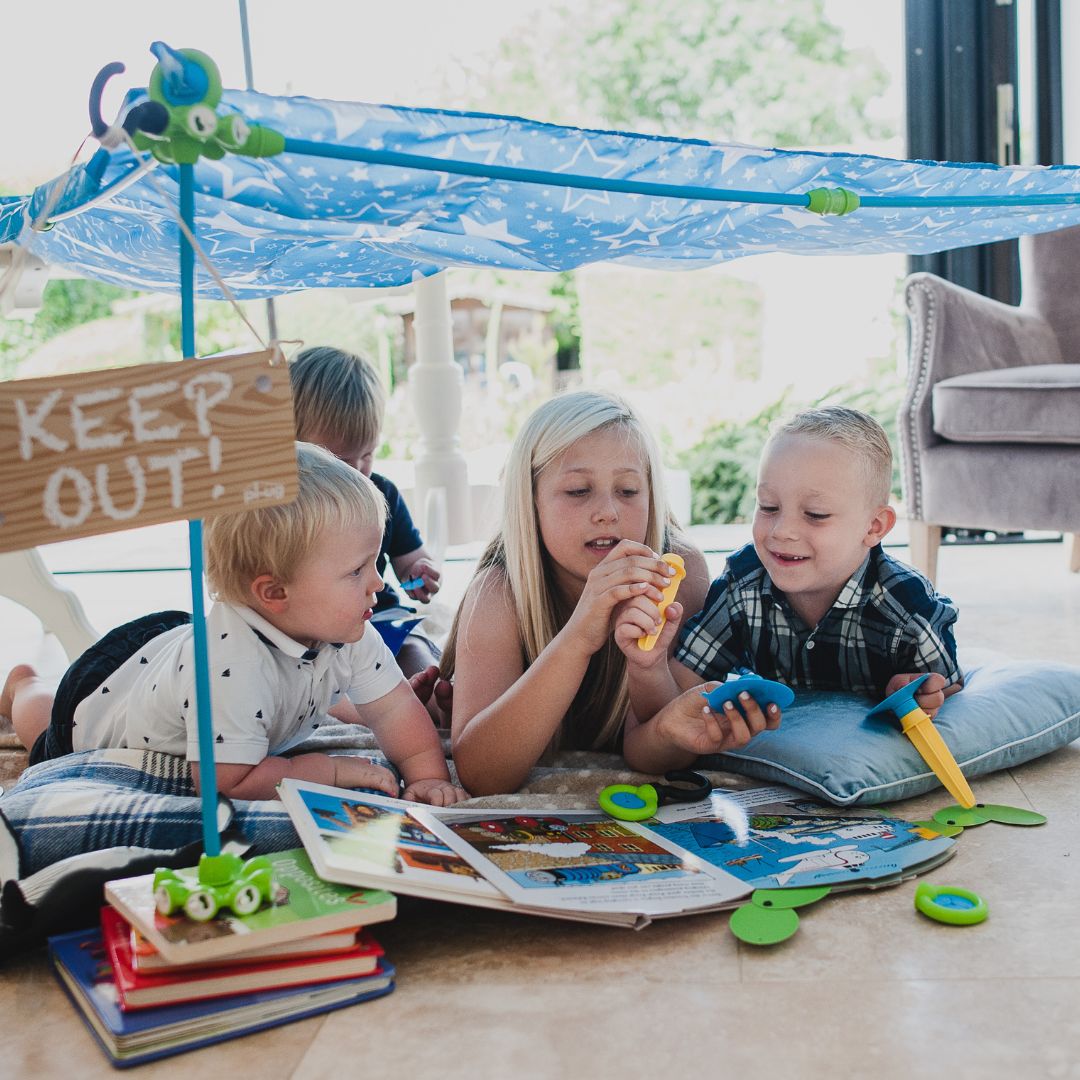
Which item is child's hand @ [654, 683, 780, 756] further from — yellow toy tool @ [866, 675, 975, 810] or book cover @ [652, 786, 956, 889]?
yellow toy tool @ [866, 675, 975, 810]

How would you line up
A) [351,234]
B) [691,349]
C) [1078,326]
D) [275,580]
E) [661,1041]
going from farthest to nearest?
1. [691,349]
2. [1078,326]
3. [351,234]
4. [275,580]
5. [661,1041]

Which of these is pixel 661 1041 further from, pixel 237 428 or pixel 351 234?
pixel 351 234

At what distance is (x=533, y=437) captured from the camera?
53.0 inches

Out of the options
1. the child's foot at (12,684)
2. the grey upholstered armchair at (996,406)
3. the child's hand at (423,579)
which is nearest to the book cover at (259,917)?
the child's foot at (12,684)

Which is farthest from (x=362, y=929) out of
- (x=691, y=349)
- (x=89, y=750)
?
(x=691, y=349)

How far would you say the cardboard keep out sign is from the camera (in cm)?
79

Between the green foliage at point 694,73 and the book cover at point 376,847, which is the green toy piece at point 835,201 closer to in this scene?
the book cover at point 376,847

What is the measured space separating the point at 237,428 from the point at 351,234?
58 cm

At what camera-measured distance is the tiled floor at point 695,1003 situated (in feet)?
2.54

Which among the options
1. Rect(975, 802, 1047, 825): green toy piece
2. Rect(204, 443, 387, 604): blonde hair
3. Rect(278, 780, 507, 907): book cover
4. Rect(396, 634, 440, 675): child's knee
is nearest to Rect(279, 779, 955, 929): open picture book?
Rect(278, 780, 507, 907): book cover

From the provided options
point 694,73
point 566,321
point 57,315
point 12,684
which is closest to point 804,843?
point 12,684

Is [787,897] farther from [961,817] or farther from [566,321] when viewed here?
[566,321]

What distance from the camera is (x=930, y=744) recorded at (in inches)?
48.2

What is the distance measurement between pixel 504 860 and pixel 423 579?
0.87 metres
